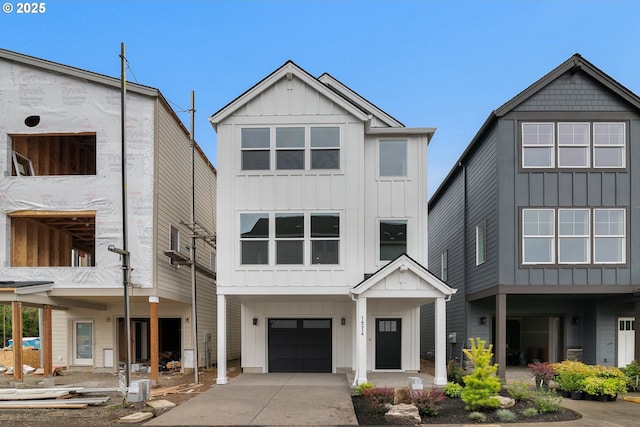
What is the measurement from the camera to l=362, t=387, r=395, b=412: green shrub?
11612mm

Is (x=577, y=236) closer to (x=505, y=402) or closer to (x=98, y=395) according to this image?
(x=505, y=402)

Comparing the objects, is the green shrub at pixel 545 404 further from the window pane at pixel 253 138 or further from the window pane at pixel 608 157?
the window pane at pixel 253 138

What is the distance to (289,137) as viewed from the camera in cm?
1678

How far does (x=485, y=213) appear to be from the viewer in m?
18.0

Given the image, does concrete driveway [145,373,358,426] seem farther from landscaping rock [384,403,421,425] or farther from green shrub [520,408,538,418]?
green shrub [520,408,538,418]

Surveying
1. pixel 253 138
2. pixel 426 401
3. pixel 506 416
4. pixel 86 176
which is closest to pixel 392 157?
pixel 253 138

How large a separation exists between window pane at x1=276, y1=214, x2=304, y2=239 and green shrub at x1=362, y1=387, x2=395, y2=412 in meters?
5.64

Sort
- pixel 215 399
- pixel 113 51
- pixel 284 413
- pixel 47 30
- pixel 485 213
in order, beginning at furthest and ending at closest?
pixel 47 30, pixel 485 213, pixel 113 51, pixel 215 399, pixel 284 413

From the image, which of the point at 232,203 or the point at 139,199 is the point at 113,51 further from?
the point at 232,203

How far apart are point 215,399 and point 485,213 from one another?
1053cm

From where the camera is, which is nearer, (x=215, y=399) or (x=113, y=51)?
(x=215, y=399)

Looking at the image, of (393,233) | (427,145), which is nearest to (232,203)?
(393,233)

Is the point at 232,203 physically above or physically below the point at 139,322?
above

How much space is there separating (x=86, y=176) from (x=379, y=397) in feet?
36.1
